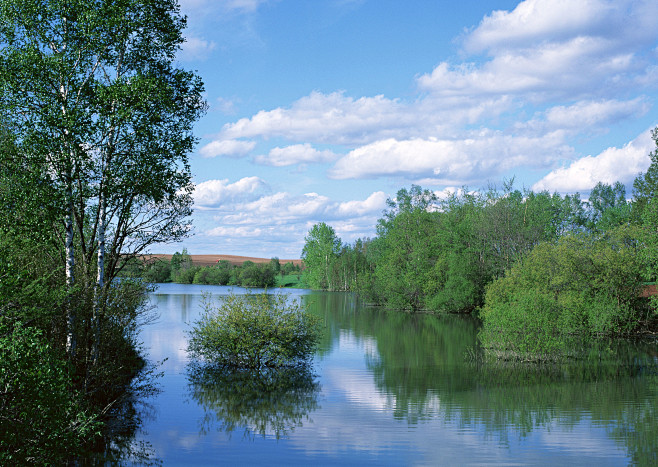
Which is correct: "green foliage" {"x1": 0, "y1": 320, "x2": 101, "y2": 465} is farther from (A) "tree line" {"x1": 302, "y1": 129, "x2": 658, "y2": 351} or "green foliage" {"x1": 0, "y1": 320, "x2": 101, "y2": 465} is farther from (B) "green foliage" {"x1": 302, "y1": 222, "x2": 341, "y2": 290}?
(B) "green foliage" {"x1": 302, "y1": 222, "x2": 341, "y2": 290}

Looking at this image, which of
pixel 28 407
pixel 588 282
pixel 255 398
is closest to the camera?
pixel 28 407

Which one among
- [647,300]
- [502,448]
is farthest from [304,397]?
[647,300]

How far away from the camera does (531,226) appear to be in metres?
50.0

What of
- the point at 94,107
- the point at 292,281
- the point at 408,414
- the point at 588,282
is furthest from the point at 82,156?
the point at 292,281

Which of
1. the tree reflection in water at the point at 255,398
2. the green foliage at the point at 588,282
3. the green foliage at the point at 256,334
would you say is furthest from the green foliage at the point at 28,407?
the green foliage at the point at 588,282

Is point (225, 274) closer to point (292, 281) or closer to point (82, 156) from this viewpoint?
point (292, 281)

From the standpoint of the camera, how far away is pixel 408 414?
1519 cm

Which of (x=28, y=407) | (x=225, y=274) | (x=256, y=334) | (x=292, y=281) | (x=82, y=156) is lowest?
(x=292, y=281)

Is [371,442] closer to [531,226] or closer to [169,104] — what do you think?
[169,104]

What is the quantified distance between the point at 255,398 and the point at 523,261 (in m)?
31.4

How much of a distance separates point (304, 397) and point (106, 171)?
875cm

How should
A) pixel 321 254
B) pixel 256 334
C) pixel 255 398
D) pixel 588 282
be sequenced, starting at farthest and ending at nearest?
pixel 321 254 < pixel 588 282 < pixel 256 334 < pixel 255 398

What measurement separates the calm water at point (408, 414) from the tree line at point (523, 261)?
3.65 m

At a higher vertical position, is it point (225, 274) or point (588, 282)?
point (588, 282)
